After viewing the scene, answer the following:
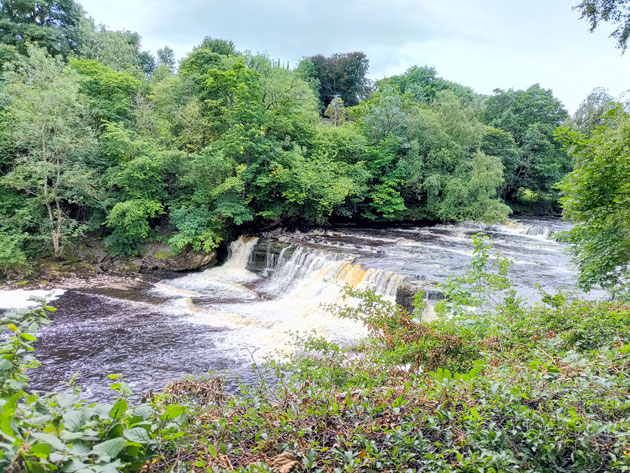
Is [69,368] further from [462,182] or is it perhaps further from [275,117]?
[462,182]

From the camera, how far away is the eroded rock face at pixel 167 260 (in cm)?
1450

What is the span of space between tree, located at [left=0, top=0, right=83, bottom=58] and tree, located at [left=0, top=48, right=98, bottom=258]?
384 inches

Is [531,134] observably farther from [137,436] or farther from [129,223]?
[137,436]

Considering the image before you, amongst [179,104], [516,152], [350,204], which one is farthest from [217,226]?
[516,152]

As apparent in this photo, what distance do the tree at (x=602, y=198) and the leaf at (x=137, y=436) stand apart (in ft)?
20.8

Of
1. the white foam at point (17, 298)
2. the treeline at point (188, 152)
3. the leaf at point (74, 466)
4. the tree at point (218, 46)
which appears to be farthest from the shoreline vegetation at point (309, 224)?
the tree at point (218, 46)

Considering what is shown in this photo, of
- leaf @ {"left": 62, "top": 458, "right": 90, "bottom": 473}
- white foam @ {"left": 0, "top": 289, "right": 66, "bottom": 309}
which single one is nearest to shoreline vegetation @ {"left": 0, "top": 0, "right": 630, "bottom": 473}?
leaf @ {"left": 62, "top": 458, "right": 90, "bottom": 473}

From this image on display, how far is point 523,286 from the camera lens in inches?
395

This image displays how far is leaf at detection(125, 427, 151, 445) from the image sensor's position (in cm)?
135

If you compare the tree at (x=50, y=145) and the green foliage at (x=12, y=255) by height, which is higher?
the tree at (x=50, y=145)

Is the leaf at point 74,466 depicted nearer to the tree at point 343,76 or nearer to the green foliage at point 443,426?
the green foliage at point 443,426

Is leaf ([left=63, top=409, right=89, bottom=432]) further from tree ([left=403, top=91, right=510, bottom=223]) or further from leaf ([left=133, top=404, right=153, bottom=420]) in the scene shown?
tree ([left=403, top=91, right=510, bottom=223])

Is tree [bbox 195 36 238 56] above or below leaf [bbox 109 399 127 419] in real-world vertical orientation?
above

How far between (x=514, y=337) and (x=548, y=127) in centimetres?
3456
